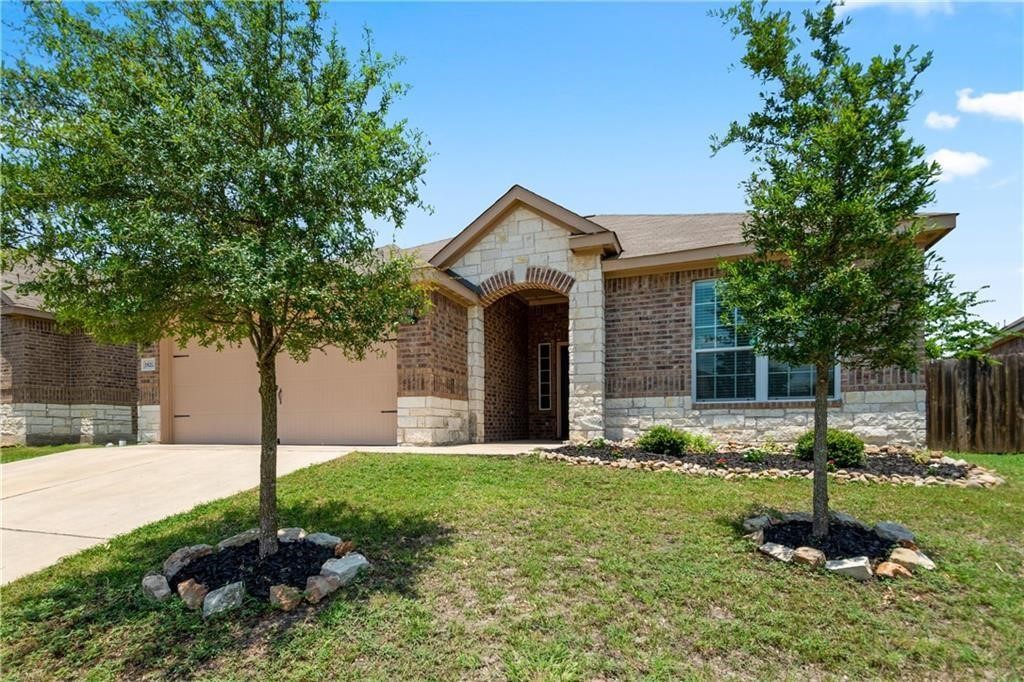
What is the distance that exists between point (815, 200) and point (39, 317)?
17.0 metres

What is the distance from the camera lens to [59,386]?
14398 mm

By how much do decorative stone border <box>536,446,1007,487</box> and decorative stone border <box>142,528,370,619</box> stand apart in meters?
4.32

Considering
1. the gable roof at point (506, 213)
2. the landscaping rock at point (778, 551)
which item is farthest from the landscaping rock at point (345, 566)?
the gable roof at point (506, 213)

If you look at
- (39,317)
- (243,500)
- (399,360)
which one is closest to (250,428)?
(399,360)

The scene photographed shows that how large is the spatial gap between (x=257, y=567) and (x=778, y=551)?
4169 mm

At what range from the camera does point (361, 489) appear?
662 centimetres

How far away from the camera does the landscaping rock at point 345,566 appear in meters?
4.20

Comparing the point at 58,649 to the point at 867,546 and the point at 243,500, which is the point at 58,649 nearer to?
the point at 243,500

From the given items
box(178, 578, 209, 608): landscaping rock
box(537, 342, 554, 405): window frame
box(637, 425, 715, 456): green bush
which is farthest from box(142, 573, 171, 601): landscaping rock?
box(537, 342, 554, 405): window frame

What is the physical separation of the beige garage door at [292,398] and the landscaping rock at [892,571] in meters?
8.08

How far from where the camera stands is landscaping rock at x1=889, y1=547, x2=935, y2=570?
4234mm

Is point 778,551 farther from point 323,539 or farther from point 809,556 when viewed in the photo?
point 323,539

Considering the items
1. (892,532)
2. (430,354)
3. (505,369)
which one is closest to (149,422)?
(430,354)

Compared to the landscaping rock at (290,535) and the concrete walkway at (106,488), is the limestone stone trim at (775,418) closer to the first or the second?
the concrete walkway at (106,488)
